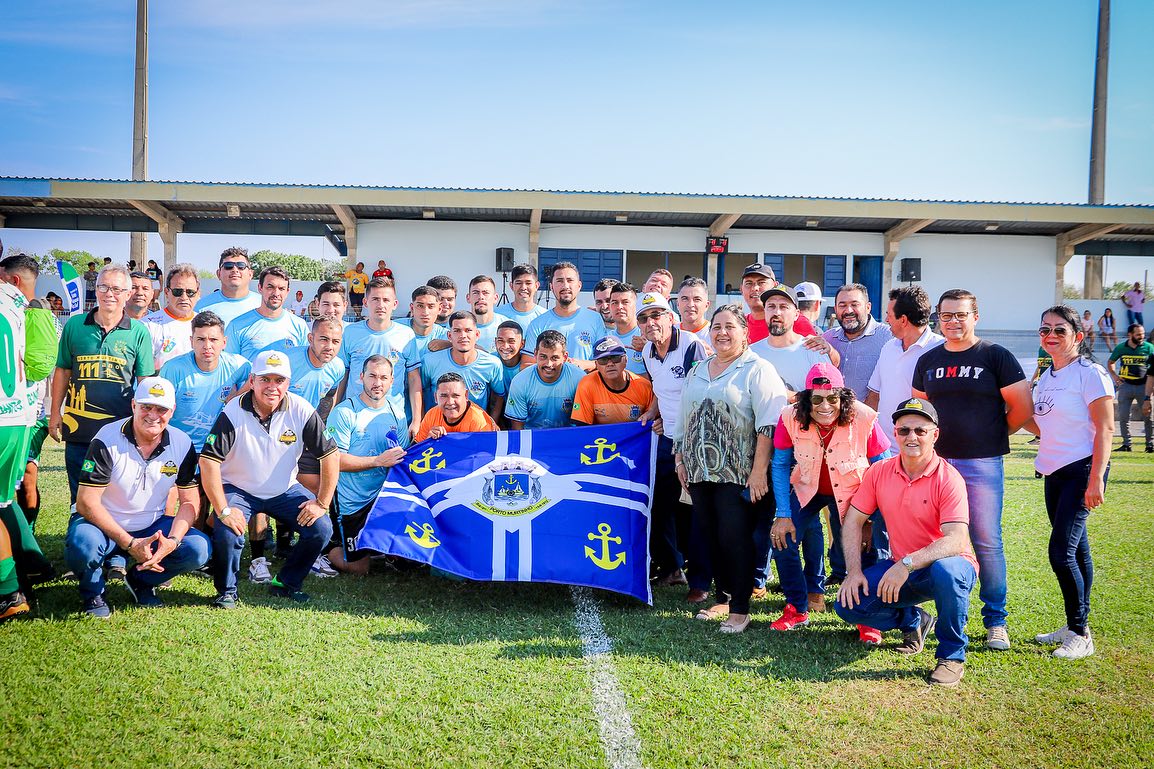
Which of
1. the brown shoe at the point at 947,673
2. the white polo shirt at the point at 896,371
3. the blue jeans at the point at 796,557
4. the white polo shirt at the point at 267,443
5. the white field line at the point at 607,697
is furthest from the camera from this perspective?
the white polo shirt at the point at 896,371

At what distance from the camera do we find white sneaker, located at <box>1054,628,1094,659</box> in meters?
4.40

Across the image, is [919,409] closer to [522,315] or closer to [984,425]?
[984,425]

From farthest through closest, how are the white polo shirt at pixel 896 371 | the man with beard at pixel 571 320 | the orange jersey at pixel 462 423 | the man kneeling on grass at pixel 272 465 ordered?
the man with beard at pixel 571 320 → the orange jersey at pixel 462 423 → the white polo shirt at pixel 896 371 → the man kneeling on grass at pixel 272 465

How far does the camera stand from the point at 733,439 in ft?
15.3

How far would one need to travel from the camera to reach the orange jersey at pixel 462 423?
19.4ft

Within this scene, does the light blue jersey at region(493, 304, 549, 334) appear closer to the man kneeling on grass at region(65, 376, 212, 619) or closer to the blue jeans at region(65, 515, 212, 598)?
the man kneeling on grass at region(65, 376, 212, 619)

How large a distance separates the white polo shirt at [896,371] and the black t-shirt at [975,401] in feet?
2.02

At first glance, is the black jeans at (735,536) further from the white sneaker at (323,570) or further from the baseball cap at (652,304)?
the white sneaker at (323,570)

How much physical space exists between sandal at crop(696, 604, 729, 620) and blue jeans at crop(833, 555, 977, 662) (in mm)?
854

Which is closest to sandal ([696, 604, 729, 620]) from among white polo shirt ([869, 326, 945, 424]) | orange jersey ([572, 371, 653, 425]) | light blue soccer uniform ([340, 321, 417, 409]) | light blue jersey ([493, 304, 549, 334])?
orange jersey ([572, 371, 653, 425])

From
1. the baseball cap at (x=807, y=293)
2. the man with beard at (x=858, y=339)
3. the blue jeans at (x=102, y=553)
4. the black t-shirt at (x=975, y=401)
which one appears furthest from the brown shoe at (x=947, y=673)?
the blue jeans at (x=102, y=553)

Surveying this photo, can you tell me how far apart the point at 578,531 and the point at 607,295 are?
3.17 meters

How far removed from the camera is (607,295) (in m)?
7.73

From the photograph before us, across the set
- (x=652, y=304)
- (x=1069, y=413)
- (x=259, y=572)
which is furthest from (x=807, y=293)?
(x=259, y=572)
